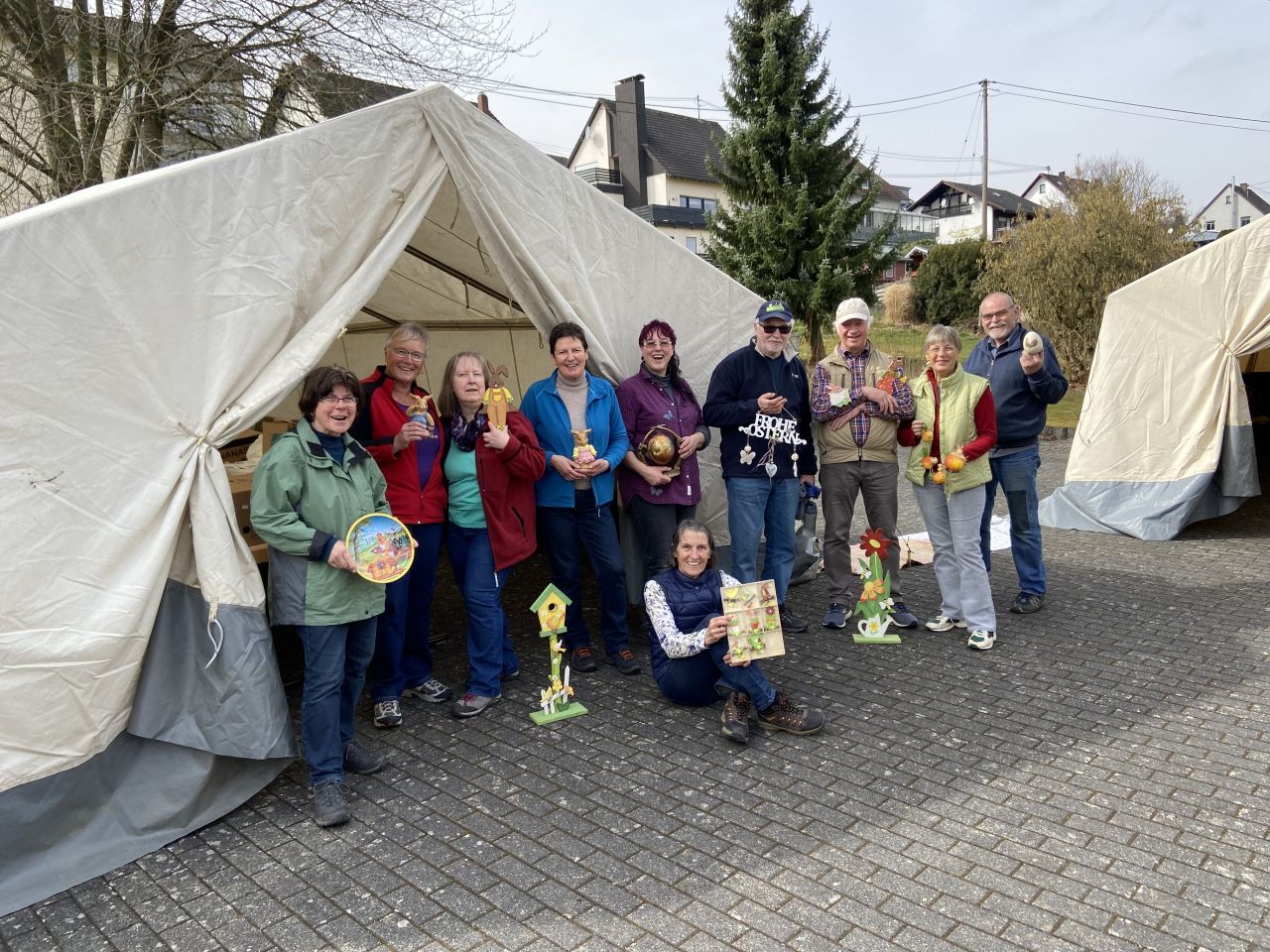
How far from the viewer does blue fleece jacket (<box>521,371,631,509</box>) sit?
4598 mm

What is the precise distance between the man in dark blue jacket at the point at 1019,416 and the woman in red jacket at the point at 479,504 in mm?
2779

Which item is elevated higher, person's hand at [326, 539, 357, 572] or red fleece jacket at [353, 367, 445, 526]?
red fleece jacket at [353, 367, 445, 526]

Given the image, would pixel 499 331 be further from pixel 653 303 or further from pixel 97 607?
pixel 97 607

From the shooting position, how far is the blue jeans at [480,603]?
4285 mm

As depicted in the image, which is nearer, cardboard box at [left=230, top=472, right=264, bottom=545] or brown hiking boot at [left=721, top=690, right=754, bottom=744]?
brown hiking boot at [left=721, top=690, right=754, bottom=744]

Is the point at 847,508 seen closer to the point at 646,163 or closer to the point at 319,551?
the point at 319,551

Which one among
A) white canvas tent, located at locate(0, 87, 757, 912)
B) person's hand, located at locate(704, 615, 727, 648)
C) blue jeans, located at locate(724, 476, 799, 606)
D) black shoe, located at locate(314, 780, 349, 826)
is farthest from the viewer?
blue jeans, located at locate(724, 476, 799, 606)

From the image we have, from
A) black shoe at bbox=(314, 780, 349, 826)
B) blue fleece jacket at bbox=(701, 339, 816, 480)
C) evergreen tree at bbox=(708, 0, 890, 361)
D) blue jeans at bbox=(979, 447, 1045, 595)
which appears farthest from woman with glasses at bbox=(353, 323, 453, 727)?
evergreen tree at bbox=(708, 0, 890, 361)

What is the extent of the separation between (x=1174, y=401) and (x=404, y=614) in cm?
658

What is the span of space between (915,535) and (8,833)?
264 inches

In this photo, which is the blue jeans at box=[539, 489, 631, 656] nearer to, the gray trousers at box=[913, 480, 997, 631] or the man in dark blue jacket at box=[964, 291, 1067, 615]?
the gray trousers at box=[913, 480, 997, 631]

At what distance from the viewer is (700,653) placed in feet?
13.1

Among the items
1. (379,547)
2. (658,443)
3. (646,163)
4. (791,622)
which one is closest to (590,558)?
(658,443)

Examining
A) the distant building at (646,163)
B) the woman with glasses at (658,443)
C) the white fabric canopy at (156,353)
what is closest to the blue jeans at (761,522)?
the woman with glasses at (658,443)
